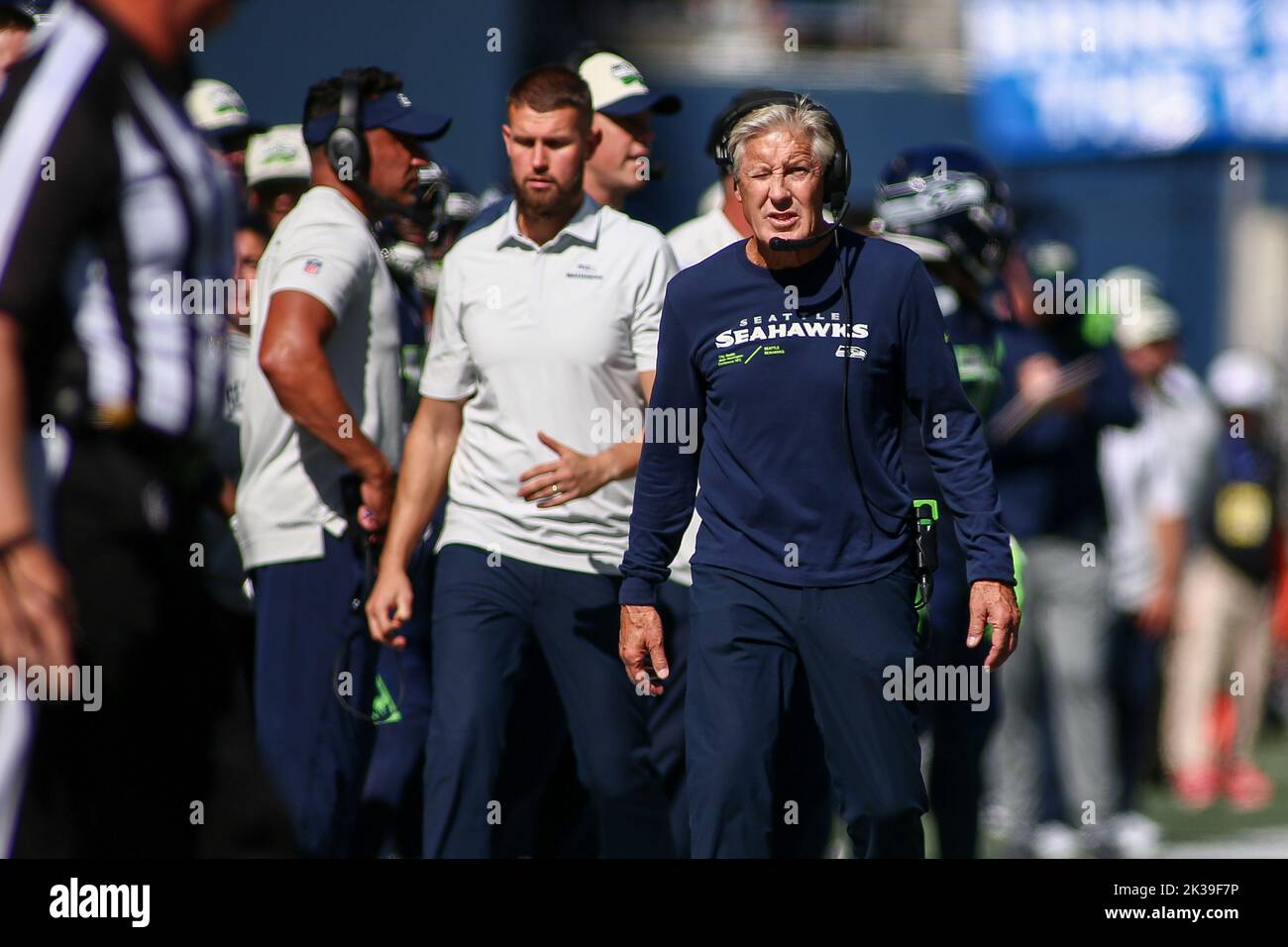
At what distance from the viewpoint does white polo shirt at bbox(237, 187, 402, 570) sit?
5.88 m

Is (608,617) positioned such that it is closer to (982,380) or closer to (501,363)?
(501,363)

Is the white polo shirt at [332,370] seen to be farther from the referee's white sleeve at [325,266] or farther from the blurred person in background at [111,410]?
the blurred person in background at [111,410]

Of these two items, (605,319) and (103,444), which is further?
(605,319)

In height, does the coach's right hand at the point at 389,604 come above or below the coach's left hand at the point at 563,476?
below

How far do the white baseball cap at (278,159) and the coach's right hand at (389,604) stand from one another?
5.55 ft

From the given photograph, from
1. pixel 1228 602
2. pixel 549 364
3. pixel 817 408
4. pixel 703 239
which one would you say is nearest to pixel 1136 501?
pixel 1228 602

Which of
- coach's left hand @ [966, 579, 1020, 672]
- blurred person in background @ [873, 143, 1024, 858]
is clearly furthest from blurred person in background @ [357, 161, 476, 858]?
coach's left hand @ [966, 579, 1020, 672]

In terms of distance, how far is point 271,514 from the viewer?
19.5ft

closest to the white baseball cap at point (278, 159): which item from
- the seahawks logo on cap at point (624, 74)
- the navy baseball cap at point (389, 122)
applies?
the navy baseball cap at point (389, 122)

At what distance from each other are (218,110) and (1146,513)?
580 cm

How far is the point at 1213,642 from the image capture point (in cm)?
1235

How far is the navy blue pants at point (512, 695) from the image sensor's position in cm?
569
